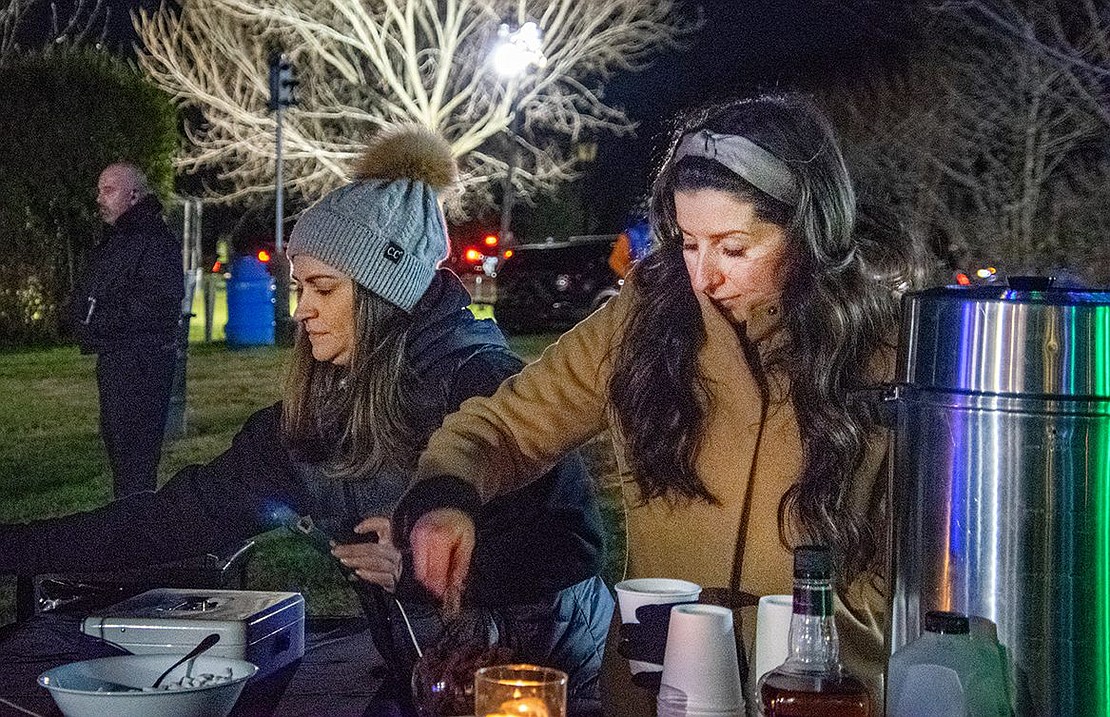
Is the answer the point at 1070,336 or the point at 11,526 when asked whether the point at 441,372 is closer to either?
the point at 11,526

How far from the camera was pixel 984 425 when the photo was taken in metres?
1.46

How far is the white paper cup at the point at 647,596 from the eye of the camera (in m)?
1.78

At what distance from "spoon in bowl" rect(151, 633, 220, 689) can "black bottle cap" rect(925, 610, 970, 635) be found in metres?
1.11

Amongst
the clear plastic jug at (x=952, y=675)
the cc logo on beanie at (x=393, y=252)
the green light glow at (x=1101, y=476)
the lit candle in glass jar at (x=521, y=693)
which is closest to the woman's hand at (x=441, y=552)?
the lit candle in glass jar at (x=521, y=693)

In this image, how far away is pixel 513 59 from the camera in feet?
73.5

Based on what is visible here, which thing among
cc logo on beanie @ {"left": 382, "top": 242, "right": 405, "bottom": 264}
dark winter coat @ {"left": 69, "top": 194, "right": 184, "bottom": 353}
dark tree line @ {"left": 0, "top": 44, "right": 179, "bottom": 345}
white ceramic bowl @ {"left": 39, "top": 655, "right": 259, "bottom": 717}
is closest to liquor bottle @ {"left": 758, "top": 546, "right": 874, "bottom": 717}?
white ceramic bowl @ {"left": 39, "top": 655, "right": 259, "bottom": 717}

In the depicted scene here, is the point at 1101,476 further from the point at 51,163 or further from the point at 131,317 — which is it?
the point at 51,163

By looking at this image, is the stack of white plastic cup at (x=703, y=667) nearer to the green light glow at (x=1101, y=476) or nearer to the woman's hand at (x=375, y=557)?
the green light glow at (x=1101, y=476)

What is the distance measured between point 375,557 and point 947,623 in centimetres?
123

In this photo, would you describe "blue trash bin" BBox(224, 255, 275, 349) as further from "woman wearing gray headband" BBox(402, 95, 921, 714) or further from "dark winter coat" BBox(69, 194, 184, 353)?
"woman wearing gray headband" BBox(402, 95, 921, 714)

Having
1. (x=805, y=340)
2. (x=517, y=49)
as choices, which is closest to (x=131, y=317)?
(x=805, y=340)

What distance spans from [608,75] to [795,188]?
2377 centimetres

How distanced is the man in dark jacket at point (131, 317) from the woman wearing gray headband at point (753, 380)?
20.2 ft

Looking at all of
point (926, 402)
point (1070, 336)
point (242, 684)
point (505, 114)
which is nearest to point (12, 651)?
point (242, 684)
